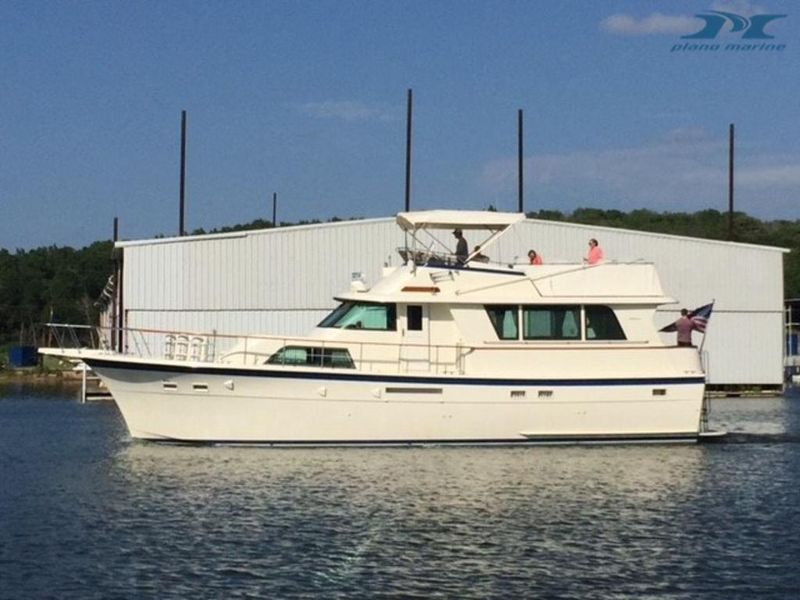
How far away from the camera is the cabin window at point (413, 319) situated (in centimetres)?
2527

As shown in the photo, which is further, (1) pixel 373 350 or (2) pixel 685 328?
(2) pixel 685 328

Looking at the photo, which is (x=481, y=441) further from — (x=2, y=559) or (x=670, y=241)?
(x=670, y=241)

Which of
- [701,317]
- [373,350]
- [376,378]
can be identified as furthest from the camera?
[701,317]

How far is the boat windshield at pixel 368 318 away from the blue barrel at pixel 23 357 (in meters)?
47.5

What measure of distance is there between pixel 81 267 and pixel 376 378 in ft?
283

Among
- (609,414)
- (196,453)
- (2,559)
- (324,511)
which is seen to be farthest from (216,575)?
(609,414)

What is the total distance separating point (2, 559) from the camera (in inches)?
597

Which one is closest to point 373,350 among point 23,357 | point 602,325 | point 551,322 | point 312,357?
point 312,357

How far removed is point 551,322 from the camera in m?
25.4

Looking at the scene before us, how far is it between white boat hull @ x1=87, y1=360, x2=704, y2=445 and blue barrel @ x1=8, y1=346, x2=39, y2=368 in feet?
152

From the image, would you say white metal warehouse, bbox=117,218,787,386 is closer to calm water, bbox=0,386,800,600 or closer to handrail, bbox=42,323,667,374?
calm water, bbox=0,386,800,600

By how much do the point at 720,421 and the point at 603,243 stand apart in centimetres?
Result: 1142

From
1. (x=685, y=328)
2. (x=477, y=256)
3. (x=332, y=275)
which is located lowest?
(x=685, y=328)

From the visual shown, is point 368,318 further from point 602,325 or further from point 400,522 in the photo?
point 400,522
